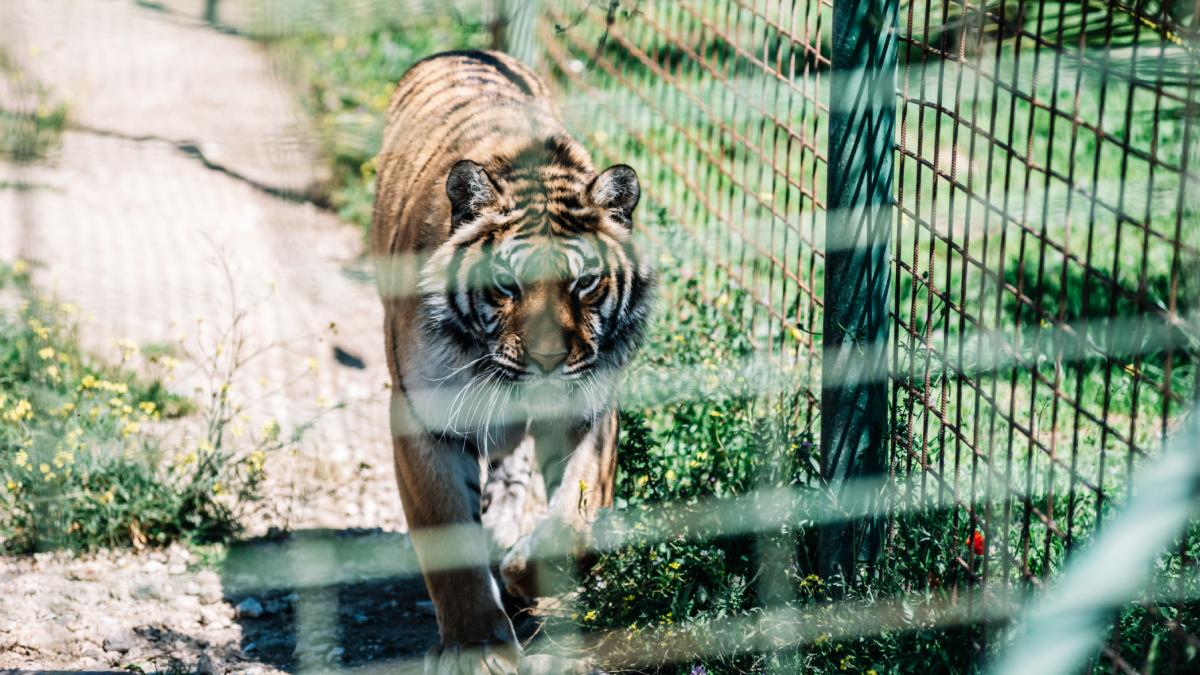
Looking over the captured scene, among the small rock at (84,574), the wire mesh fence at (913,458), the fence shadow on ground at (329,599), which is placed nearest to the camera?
the wire mesh fence at (913,458)

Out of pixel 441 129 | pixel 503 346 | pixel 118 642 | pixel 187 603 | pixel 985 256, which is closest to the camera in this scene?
pixel 985 256

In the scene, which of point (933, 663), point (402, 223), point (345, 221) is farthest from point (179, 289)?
point (933, 663)

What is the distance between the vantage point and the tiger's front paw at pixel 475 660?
218 cm

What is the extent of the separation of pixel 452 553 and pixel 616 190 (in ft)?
2.47

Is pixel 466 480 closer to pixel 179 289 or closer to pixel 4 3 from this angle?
pixel 4 3

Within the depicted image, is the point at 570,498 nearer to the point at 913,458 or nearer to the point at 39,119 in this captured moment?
the point at 913,458

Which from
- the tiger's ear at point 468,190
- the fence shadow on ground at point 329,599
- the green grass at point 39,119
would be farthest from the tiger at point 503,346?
the green grass at point 39,119

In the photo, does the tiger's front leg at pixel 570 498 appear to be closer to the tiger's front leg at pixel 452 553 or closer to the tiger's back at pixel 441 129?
the tiger's front leg at pixel 452 553

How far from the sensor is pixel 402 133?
3.09 metres

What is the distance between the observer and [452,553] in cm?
229

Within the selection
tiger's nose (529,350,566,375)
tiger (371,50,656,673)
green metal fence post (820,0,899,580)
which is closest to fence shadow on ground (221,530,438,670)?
tiger (371,50,656,673)

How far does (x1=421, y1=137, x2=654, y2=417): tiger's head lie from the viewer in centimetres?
215

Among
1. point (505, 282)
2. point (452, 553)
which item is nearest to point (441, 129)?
point (505, 282)

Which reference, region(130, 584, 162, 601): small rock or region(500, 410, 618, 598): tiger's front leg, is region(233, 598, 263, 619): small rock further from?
region(500, 410, 618, 598): tiger's front leg
